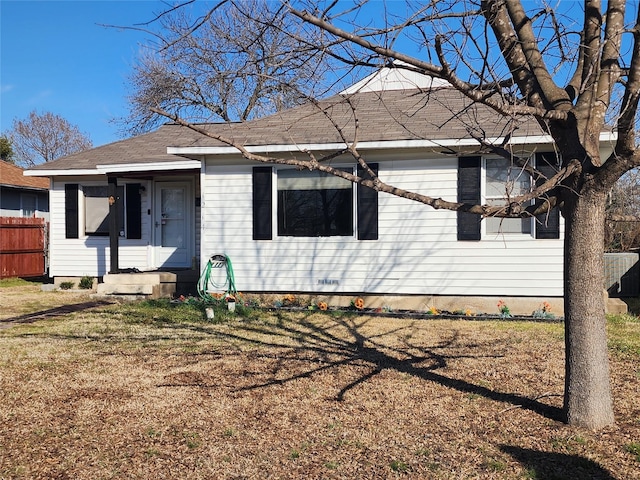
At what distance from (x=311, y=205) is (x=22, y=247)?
11.6 meters

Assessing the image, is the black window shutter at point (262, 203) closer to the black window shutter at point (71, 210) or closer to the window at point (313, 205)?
the window at point (313, 205)

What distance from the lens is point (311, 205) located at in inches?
392

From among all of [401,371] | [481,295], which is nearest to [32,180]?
[481,295]

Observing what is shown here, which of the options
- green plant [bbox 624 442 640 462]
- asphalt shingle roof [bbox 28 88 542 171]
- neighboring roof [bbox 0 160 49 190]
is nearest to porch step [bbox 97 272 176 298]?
asphalt shingle roof [bbox 28 88 542 171]

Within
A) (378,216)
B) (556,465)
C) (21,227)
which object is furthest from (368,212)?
(21,227)

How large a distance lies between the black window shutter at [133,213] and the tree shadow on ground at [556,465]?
1066cm

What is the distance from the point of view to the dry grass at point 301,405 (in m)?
3.64

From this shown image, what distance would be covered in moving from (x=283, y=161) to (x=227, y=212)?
20.7 feet

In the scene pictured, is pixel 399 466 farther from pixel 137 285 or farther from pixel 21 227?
pixel 21 227

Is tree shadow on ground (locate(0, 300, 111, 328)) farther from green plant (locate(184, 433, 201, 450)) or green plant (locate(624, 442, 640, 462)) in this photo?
green plant (locate(624, 442, 640, 462))

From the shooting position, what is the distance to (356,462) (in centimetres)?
366

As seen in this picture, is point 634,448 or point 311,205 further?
point 311,205

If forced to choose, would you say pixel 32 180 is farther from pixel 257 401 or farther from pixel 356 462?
pixel 356 462

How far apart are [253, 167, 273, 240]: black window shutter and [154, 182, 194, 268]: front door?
134 inches
